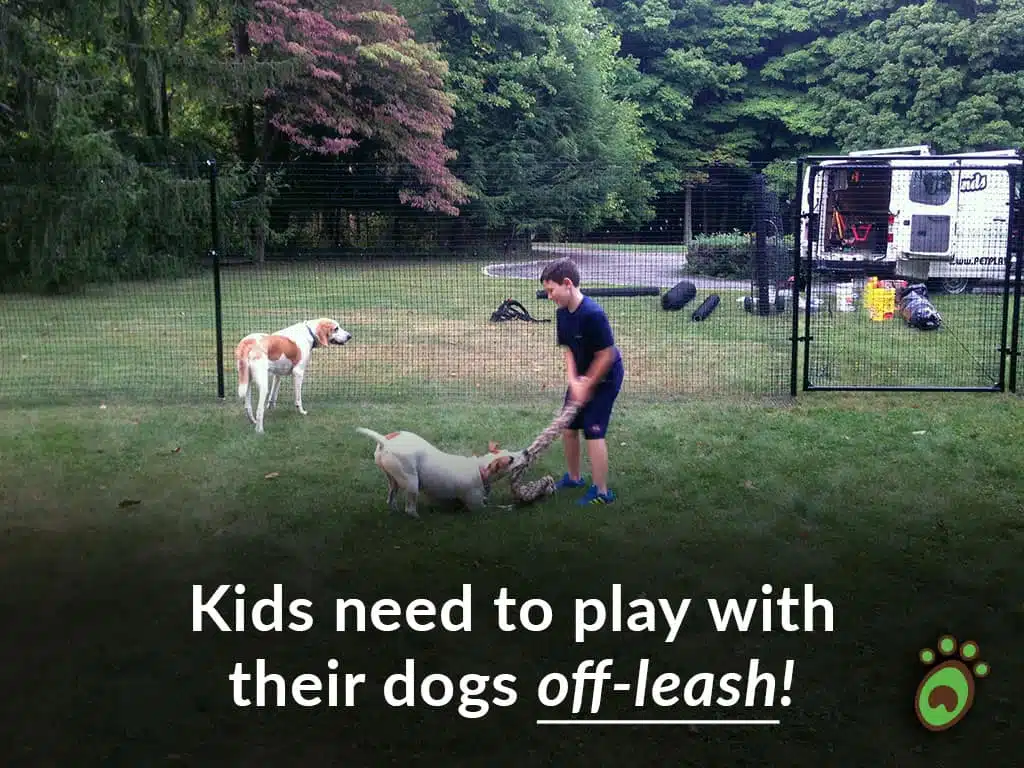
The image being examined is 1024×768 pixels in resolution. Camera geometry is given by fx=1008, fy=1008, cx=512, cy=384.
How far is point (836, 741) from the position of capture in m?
3.29

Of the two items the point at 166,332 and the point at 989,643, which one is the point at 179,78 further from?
the point at 989,643

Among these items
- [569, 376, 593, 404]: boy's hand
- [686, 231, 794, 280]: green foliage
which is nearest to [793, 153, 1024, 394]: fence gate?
[686, 231, 794, 280]: green foliage

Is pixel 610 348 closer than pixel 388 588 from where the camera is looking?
No

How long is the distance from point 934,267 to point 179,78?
14099 millimetres

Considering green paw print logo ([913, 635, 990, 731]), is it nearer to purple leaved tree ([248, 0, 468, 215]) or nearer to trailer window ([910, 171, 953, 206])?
trailer window ([910, 171, 953, 206])

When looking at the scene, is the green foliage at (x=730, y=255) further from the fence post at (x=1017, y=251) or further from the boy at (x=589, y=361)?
the boy at (x=589, y=361)

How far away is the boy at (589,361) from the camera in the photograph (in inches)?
227

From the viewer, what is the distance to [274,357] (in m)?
7.87

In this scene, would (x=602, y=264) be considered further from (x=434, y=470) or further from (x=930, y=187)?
(x=930, y=187)

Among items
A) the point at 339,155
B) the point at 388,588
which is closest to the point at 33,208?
the point at 339,155

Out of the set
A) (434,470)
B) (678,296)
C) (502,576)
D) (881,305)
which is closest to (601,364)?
(434,470)

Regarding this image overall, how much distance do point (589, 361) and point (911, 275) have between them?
44.2 ft

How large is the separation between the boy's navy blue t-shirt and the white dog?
0.73 meters

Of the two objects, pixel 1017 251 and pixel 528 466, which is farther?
pixel 1017 251
